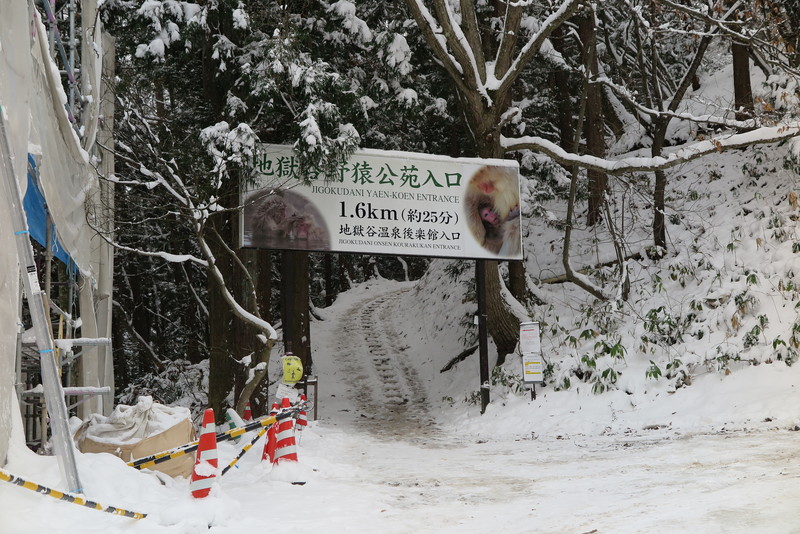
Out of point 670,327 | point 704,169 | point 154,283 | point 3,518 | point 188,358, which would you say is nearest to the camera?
point 3,518

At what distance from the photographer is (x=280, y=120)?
13797mm

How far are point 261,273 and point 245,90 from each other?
11.3 ft

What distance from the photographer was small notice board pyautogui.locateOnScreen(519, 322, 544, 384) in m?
12.4

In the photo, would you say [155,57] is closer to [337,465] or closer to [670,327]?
[337,465]

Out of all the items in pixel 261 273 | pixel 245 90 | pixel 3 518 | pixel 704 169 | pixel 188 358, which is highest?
pixel 245 90

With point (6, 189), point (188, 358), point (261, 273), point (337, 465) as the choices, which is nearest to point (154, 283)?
point (188, 358)

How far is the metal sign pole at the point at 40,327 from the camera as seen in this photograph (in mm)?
5039

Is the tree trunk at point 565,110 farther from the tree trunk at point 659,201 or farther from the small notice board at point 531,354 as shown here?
the small notice board at point 531,354

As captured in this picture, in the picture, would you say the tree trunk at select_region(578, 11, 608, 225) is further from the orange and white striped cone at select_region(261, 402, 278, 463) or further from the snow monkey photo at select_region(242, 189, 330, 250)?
the orange and white striped cone at select_region(261, 402, 278, 463)

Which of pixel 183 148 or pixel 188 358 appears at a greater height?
pixel 183 148

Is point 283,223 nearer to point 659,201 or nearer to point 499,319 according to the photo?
point 499,319

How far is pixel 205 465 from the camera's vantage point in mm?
5754

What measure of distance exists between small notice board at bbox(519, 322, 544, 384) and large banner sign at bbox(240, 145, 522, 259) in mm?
1829

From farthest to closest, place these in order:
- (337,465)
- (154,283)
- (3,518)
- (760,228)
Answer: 1. (154,283)
2. (760,228)
3. (337,465)
4. (3,518)
